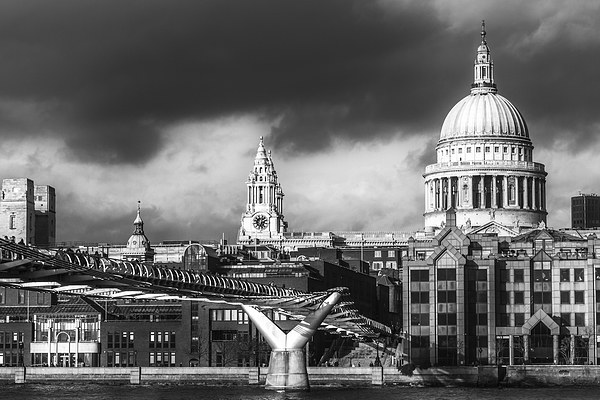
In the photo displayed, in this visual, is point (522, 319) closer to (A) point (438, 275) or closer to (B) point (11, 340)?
(A) point (438, 275)

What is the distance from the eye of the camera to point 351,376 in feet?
465

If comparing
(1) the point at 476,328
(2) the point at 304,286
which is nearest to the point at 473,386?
(1) the point at 476,328

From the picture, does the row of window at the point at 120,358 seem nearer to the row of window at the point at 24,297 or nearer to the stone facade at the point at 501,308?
the row of window at the point at 24,297

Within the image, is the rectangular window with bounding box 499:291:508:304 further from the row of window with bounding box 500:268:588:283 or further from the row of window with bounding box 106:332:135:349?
the row of window with bounding box 106:332:135:349

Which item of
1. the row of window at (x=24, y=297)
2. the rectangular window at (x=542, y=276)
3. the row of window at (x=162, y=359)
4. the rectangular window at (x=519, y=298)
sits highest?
the rectangular window at (x=542, y=276)

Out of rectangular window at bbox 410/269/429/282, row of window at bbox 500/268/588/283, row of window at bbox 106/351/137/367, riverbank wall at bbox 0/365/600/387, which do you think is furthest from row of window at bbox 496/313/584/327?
row of window at bbox 106/351/137/367

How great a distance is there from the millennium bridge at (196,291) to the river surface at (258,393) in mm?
2868

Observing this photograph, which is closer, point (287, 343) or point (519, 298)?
point (287, 343)

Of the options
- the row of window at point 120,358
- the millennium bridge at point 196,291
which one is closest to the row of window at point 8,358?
the row of window at point 120,358

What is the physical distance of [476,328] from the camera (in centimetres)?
15038

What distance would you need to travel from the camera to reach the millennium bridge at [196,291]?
95.9 metres

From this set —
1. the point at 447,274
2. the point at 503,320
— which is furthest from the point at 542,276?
the point at 447,274

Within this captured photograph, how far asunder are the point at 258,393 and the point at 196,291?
30.7 feet

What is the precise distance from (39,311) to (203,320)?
1676 centimetres
